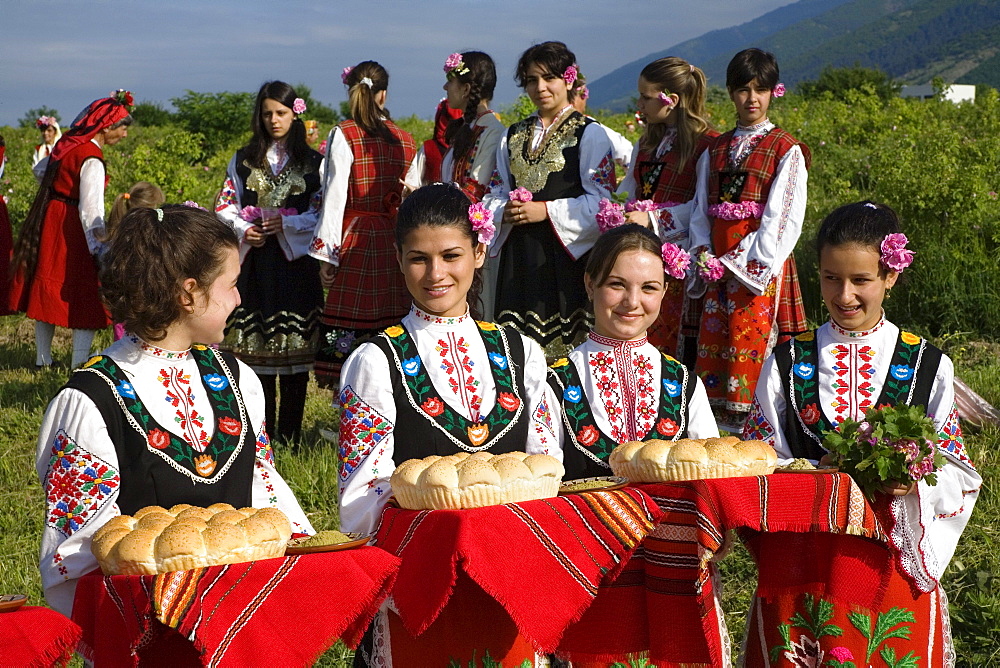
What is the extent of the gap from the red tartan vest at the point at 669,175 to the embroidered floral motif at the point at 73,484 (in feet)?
12.2

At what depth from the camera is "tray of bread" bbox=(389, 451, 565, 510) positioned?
7.21 feet

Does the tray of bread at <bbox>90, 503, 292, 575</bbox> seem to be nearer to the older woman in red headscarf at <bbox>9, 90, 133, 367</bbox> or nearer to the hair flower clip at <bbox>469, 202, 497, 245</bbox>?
the hair flower clip at <bbox>469, 202, 497, 245</bbox>

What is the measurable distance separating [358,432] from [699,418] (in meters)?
1.01

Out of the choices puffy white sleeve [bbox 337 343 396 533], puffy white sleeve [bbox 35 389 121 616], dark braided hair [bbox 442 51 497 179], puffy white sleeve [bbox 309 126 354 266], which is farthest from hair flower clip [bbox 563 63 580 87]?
puffy white sleeve [bbox 35 389 121 616]

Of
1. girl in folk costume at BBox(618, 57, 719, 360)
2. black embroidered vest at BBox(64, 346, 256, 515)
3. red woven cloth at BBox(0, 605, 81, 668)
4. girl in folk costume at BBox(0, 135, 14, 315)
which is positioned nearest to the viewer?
red woven cloth at BBox(0, 605, 81, 668)

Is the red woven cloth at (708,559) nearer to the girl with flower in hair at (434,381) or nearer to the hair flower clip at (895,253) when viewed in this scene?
the girl with flower in hair at (434,381)

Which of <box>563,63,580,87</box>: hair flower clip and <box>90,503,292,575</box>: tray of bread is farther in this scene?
<box>563,63,580,87</box>: hair flower clip

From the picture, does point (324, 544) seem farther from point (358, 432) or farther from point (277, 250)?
point (277, 250)

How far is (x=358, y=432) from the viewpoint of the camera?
2.57 m

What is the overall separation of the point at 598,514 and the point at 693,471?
341 mm

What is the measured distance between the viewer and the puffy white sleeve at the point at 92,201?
7402mm

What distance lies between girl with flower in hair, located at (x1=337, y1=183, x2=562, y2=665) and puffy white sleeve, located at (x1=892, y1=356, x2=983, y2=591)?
92cm

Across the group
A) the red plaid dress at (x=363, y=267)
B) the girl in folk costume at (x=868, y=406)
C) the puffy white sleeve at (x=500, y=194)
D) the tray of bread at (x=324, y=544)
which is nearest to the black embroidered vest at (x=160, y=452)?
the tray of bread at (x=324, y=544)

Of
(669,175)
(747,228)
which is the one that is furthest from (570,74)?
(747,228)
